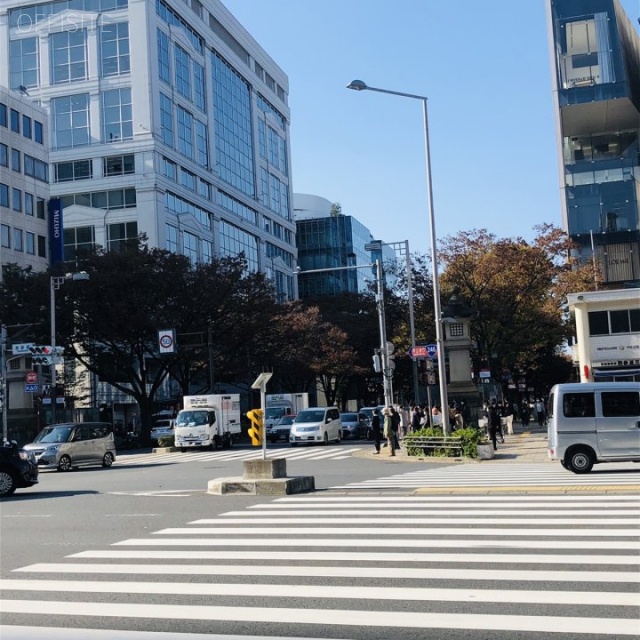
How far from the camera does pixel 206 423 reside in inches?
1565

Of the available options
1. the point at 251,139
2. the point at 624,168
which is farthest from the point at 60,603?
the point at 251,139

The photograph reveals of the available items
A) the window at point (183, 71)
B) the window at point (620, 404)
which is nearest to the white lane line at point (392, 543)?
the window at point (620, 404)

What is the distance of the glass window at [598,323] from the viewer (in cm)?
4275

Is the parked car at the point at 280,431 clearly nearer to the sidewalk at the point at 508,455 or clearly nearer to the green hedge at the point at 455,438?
the sidewalk at the point at 508,455

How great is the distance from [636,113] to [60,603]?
6045 centimetres

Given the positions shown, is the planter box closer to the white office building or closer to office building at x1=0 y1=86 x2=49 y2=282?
office building at x1=0 y1=86 x2=49 y2=282

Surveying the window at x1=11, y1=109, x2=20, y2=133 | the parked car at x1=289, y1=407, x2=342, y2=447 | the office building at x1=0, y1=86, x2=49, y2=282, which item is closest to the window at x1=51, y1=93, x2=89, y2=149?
the office building at x1=0, y1=86, x2=49, y2=282

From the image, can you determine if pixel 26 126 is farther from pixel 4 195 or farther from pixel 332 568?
pixel 332 568

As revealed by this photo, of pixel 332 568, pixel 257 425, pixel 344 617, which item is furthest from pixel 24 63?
pixel 344 617

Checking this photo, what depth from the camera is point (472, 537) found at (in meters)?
10.3

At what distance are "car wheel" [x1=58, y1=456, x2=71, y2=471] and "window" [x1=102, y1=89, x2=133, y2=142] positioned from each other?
4872 cm

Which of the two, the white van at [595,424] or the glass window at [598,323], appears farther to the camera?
the glass window at [598,323]

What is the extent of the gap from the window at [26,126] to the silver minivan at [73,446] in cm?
4175

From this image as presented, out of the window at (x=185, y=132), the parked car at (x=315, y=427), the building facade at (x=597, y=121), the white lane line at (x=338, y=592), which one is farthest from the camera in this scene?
the window at (x=185, y=132)
